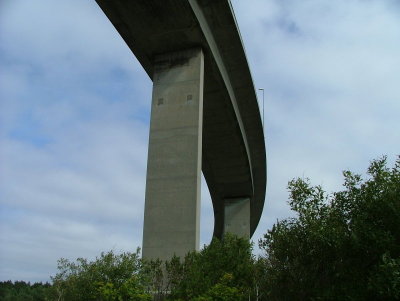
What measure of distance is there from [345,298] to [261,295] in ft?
10.3

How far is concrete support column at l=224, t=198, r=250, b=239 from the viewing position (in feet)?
125

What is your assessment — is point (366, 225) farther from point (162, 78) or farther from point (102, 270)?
point (102, 270)

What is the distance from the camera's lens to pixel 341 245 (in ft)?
34.5

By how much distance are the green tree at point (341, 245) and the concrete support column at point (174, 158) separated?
19.9ft

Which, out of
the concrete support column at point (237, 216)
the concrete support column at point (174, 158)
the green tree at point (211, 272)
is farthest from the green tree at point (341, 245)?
the concrete support column at point (237, 216)

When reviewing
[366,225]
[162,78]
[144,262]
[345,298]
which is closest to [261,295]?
[345,298]

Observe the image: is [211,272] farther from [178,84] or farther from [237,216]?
[237,216]

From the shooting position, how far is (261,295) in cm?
1239

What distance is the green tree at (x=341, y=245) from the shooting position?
965cm

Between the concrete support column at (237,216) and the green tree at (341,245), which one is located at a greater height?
the concrete support column at (237,216)

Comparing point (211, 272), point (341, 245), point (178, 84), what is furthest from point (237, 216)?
point (341, 245)

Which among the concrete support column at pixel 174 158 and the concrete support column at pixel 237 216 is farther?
the concrete support column at pixel 237 216

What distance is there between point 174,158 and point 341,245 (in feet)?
31.9

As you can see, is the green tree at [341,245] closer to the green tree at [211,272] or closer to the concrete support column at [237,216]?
the green tree at [211,272]
